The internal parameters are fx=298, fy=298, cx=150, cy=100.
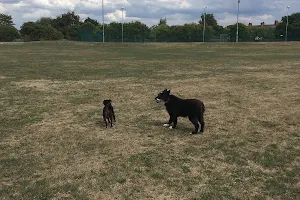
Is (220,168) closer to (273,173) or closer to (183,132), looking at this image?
(273,173)

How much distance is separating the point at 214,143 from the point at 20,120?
4358 millimetres

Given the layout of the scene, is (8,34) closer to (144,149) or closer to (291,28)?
(291,28)

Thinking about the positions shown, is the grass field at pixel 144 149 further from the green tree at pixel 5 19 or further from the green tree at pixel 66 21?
the green tree at pixel 5 19

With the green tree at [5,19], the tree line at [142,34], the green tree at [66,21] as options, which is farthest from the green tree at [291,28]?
the green tree at [5,19]

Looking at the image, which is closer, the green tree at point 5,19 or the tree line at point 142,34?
the tree line at point 142,34

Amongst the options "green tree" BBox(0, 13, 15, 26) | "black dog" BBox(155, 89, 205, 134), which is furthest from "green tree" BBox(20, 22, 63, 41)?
"black dog" BBox(155, 89, 205, 134)

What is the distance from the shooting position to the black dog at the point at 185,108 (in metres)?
5.57

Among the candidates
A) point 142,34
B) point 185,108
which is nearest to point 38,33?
point 142,34

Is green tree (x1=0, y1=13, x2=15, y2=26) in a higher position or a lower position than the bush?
higher

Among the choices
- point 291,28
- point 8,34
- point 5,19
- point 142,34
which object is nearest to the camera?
point 142,34

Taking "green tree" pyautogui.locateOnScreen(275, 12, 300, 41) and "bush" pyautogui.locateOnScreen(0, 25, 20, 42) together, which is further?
"bush" pyautogui.locateOnScreen(0, 25, 20, 42)

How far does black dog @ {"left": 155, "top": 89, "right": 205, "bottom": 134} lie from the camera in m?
5.57

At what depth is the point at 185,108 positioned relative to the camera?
18.6 ft

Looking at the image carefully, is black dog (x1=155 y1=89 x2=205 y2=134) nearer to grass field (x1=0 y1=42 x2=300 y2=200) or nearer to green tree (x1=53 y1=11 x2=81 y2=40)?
grass field (x1=0 y1=42 x2=300 y2=200)
